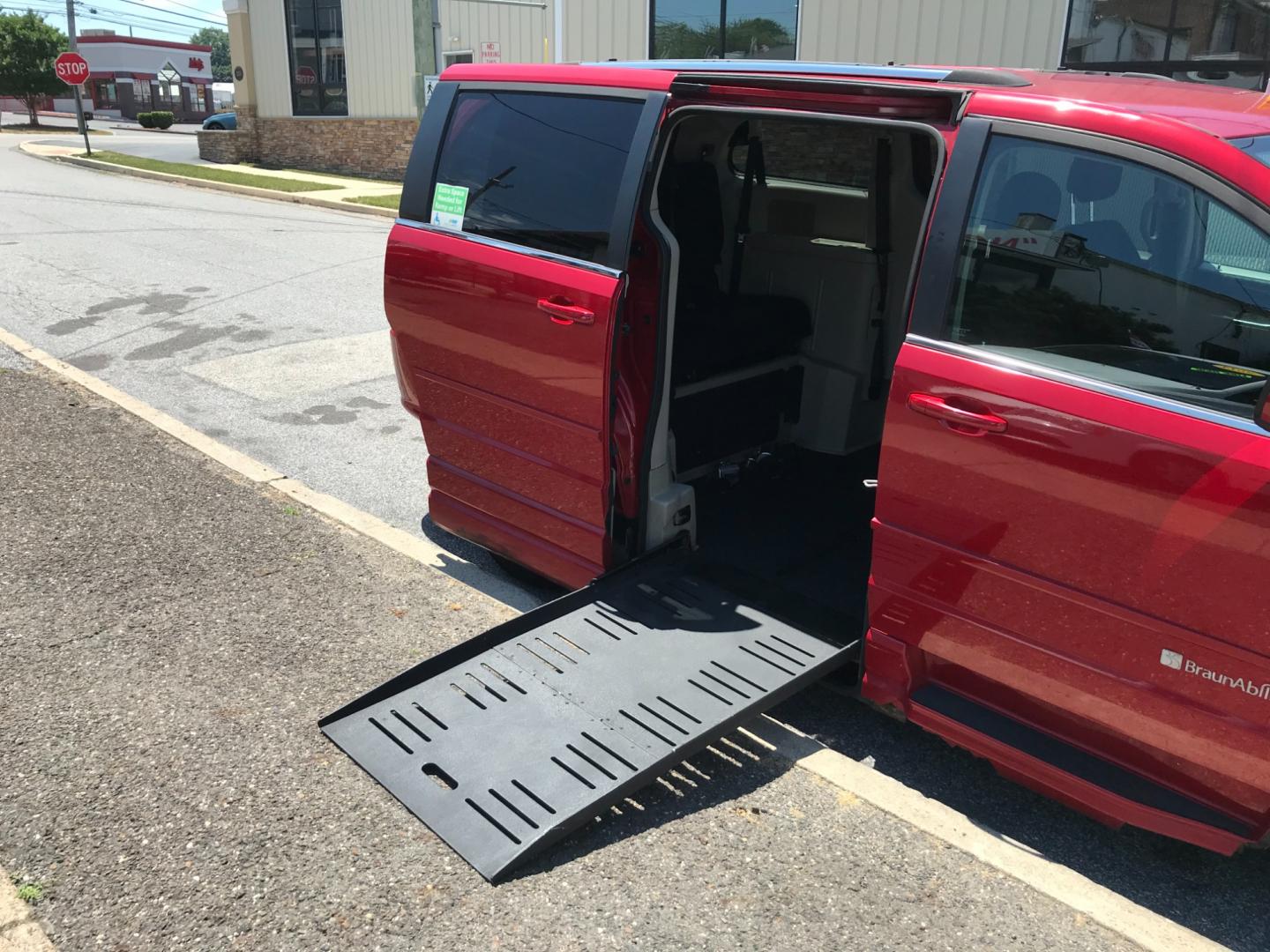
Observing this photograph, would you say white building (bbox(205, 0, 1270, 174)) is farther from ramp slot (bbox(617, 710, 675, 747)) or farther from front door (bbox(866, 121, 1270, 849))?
ramp slot (bbox(617, 710, 675, 747))

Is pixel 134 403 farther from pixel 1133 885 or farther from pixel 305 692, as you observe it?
pixel 1133 885

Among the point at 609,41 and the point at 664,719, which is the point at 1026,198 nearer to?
the point at 664,719

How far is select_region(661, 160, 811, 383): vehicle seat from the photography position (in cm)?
467

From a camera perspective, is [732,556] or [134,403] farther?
[134,403]

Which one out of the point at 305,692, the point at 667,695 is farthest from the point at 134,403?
the point at 667,695

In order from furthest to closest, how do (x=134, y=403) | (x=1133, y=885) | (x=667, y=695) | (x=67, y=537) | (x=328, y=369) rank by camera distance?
(x=328, y=369) < (x=134, y=403) < (x=67, y=537) < (x=667, y=695) < (x=1133, y=885)

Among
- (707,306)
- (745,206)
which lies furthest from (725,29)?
(707,306)

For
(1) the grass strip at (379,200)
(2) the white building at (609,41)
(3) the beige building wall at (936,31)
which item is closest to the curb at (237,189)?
(1) the grass strip at (379,200)

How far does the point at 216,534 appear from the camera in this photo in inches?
202

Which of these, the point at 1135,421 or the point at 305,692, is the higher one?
the point at 1135,421

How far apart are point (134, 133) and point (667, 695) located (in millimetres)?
48399

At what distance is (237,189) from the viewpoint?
20359mm

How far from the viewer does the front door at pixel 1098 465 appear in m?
2.58

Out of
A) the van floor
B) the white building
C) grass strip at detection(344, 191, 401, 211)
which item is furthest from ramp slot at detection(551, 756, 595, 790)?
grass strip at detection(344, 191, 401, 211)
